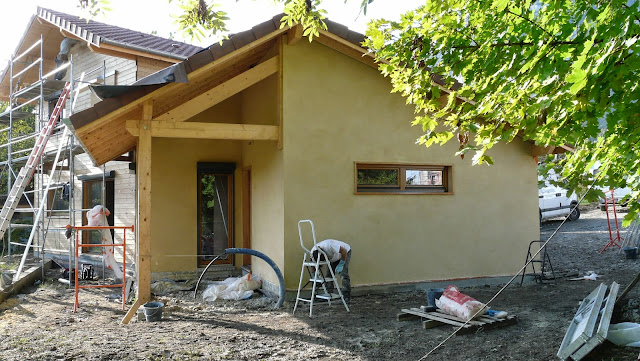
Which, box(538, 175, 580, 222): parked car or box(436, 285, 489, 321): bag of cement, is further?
box(538, 175, 580, 222): parked car

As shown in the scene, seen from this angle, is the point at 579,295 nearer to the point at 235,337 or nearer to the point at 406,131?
the point at 406,131

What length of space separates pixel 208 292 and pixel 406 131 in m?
4.51

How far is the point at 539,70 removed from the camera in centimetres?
363

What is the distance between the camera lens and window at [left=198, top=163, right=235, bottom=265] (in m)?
10.9

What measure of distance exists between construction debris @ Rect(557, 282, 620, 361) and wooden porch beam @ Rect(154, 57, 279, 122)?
18.2 ft

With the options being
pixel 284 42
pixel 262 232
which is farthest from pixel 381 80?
pixel 262 232

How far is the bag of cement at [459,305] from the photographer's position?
6305 mm

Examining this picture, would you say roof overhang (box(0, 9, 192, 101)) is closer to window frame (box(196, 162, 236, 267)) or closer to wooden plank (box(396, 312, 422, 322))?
window frame (box(196, 162, 236, 267))

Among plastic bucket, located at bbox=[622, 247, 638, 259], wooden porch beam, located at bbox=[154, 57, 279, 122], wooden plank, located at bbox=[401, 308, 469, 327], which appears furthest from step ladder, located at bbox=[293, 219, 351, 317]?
plastic bucket, located at bbox=[622, 247, 638, 259]

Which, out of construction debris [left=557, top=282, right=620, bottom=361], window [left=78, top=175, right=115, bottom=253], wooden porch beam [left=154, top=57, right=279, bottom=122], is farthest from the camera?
window [left=78, top=175, right=115, bottom=253]

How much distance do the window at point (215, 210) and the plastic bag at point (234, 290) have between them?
75.4 inches

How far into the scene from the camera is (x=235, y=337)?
6.13 metres

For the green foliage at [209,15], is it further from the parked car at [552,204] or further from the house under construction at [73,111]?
the parked car at [552,204]

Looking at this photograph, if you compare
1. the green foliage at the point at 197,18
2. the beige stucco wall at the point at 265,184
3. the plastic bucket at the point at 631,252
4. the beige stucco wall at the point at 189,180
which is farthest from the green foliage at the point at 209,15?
the plastic bucket at the point at 631,252
